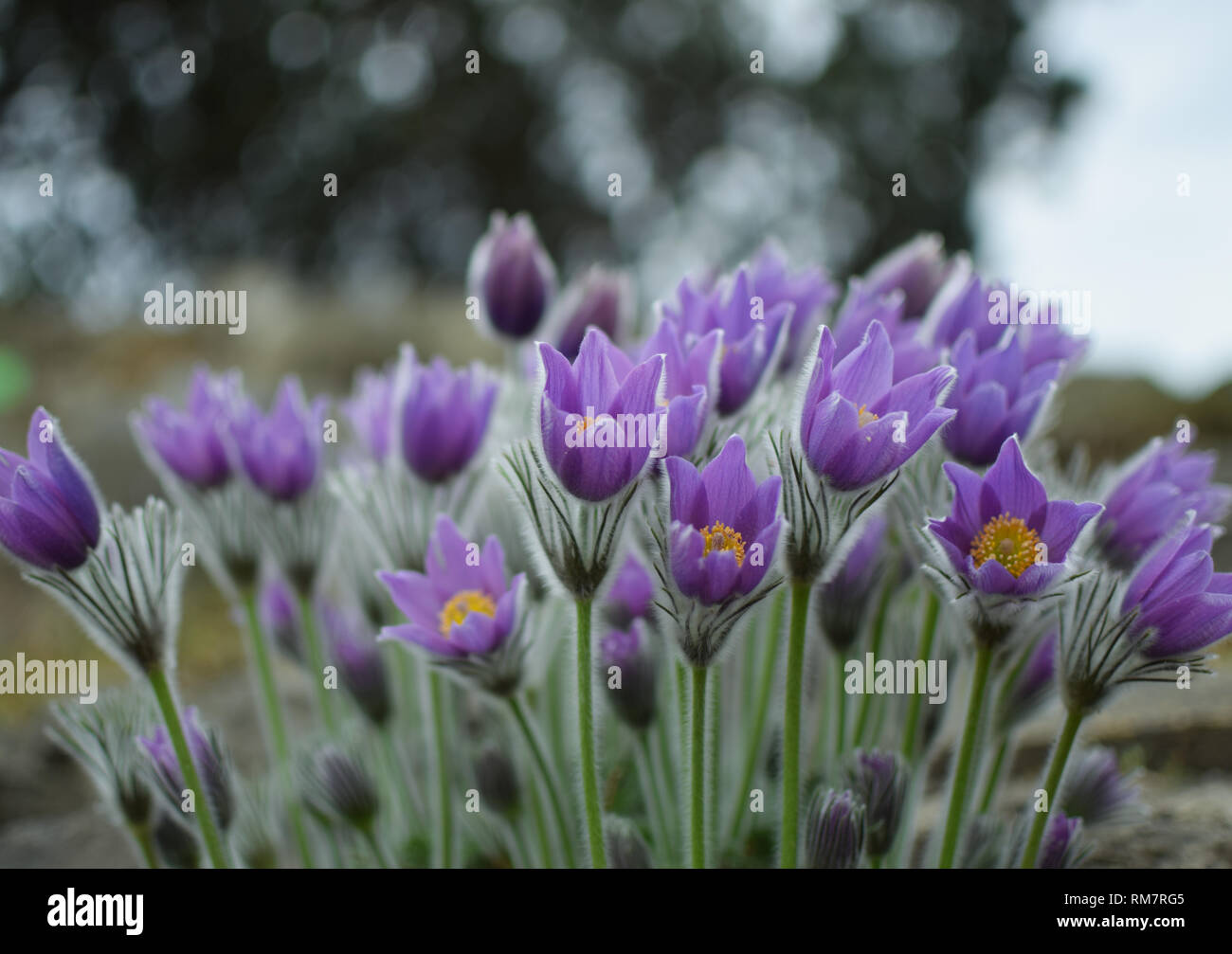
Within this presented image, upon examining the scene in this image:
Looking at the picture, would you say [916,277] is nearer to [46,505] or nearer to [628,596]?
[628,596]

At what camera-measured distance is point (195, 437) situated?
33.2 inches

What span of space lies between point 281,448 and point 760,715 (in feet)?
1.38

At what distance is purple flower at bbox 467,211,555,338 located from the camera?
955mm

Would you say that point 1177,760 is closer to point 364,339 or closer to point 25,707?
point 25,707

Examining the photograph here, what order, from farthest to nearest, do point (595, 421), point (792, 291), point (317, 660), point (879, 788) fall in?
point (317, 660), point (792, 291), point (879, 788), point (595, 421)

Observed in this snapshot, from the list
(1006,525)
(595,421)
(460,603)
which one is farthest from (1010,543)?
(460,603)

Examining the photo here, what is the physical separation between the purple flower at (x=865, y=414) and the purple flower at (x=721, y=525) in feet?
0.11

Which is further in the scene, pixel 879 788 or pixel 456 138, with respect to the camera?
pixel 456 138

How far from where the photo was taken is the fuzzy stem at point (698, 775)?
1.98 feet

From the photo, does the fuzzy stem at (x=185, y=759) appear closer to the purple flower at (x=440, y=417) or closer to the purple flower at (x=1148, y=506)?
the purple flower at (x=440, y=417)

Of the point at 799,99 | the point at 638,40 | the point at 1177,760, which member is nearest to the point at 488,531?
the point at 1177,760

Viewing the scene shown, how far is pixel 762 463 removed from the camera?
682 mm

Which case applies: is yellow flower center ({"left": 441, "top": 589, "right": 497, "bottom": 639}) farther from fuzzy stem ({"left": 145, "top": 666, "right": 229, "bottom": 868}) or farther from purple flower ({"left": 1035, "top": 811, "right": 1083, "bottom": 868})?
purple flower ({"left": 1035, "top": 811, "right": 1083, "bottom": 868})

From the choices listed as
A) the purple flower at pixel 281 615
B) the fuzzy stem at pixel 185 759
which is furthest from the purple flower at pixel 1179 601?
the purple flower at pixel 281 615
